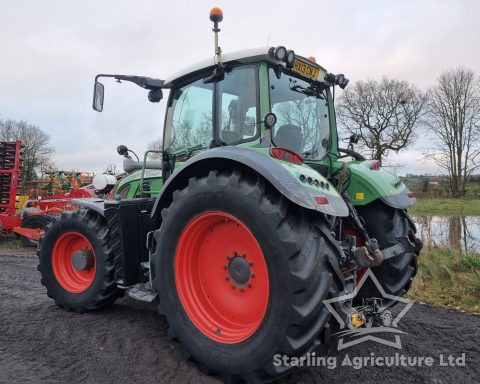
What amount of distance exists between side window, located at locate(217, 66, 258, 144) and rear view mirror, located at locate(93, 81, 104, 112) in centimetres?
130

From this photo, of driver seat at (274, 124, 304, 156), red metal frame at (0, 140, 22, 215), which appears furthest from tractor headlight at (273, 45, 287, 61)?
red metal frame at (0, 140, 22, 215)

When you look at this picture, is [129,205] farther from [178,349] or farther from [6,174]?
[6,174]

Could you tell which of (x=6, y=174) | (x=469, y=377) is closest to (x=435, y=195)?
(x=6, y=174)

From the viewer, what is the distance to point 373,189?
12.2 ft

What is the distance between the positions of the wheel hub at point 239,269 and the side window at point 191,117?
1.25 meters

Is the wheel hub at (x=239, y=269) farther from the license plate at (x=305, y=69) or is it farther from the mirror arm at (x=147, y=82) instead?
the mirror arm at (x=147, y=82)

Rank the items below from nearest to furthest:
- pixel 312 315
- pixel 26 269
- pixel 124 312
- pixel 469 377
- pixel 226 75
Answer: pixel 312 315 → pixel 469 377 → pixel 226 75 → pixel 124 312 → pixel 26 269

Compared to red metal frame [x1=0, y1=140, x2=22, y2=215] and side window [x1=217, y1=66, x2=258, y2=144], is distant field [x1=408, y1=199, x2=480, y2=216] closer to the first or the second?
red metal frame [x1=0, y1=140, x2=22, y2=215]

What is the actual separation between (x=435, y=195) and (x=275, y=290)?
28471 millimetres

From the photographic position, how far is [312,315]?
243 cm

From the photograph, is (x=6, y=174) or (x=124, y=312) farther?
(x=6, y=174)

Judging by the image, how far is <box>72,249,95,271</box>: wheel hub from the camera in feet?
13.7

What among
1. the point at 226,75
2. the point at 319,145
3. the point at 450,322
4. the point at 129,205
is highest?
the point at 226,75

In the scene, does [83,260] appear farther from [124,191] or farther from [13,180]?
[13,180]
